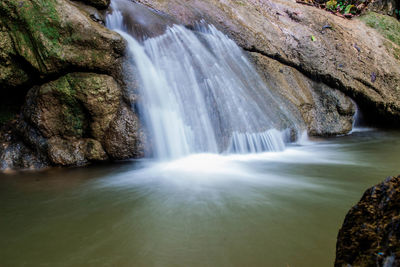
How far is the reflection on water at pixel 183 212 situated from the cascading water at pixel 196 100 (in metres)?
0.53

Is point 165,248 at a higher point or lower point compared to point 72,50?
lower

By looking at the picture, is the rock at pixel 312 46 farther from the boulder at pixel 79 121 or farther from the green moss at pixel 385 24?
the boulder at pixel 79 121

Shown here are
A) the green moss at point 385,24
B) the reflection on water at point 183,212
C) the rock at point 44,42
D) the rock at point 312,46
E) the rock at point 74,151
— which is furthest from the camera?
the green moss at point 385,24

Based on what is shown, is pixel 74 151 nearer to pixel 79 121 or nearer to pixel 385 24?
pixel 79 121

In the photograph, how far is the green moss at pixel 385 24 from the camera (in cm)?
1029

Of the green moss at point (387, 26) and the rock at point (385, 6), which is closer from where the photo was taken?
the green moss at point (387, 26)

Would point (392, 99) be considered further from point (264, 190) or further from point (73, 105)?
point (73, 105)

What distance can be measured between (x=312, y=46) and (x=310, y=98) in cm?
174

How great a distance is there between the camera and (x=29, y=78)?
4.54 metres

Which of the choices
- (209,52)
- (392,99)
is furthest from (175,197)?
(392,99)

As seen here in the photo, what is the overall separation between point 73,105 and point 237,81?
11.8 feet

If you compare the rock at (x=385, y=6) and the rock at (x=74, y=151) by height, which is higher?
the rock at (x=385, y=6)

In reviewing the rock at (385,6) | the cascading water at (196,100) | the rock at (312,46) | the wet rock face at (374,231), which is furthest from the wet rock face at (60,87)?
the rock at (385,6)

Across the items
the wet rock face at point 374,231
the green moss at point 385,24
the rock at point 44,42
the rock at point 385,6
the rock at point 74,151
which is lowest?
the wet rock face at point 374,231
